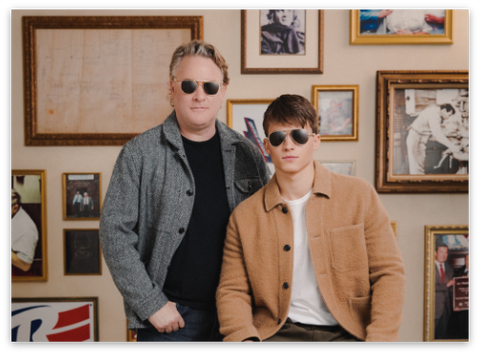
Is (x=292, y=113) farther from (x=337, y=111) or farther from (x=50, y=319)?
(x=50, y=319)

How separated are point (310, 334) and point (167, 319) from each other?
1.98 feet

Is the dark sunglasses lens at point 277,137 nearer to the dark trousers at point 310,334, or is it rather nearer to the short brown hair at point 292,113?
the short brown hair at point 292,113

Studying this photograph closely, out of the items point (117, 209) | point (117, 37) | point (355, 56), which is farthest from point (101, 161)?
point (355, 56)

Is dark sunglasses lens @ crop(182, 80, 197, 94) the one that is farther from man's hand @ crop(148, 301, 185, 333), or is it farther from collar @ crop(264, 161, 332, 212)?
man's hand @ crop(148, 301, 185, 333)

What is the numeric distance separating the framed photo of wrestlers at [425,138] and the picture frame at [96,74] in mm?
1497

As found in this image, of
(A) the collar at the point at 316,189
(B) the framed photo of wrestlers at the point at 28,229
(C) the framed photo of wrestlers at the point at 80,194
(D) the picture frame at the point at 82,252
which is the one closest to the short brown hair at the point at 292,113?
(A) the collar at the point at 316,189

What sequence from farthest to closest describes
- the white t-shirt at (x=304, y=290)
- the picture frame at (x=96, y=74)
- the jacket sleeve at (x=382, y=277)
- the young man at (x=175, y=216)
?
the picture frame at (x=96, y=74) → the young man at (x=175, y=216) → the white t-shirt at (x=304, y=290) → the jacket sleeve at (x=382, y=277)

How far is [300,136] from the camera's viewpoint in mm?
1460

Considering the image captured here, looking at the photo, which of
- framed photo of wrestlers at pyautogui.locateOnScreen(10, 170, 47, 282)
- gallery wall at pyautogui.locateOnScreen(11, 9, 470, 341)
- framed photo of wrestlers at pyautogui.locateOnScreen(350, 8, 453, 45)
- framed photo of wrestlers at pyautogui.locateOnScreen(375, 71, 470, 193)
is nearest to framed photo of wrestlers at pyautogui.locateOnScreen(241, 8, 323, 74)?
gallery wall at pyautogui.locateOnScreen(11, 9, 470, 341)

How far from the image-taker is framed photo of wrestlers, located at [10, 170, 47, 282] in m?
2.53

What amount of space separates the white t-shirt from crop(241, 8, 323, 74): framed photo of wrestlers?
1335mm

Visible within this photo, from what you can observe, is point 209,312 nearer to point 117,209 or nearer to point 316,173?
point 117,209

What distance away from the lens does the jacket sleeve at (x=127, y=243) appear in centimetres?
152

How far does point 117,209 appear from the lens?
1.58 m
